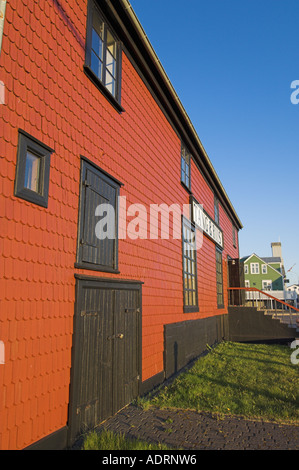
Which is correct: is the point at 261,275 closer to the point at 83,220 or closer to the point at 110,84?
the point at 110,84

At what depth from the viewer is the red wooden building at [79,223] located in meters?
3.37

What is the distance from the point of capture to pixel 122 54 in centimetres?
648

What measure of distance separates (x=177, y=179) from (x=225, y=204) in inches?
362

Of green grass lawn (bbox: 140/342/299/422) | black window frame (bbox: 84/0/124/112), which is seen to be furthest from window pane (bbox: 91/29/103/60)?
green grass lawn (bbox: 140/342/299/422)

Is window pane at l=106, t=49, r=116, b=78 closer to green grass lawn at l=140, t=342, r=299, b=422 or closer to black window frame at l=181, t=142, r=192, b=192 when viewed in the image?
black window frame at l=181, t=142, r=192, b=192

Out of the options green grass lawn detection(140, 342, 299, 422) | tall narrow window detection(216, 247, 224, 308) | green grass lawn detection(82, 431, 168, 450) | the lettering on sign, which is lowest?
green grass lawn detection(140, 342, 299, 422)

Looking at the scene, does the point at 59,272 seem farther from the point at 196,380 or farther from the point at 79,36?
the point at 196,380

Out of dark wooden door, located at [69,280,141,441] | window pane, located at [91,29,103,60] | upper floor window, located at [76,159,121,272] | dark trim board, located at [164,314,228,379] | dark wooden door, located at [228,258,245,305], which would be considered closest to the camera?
dark wooden door, located at [69,280,141,441]

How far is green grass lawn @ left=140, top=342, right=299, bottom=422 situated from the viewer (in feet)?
17.1

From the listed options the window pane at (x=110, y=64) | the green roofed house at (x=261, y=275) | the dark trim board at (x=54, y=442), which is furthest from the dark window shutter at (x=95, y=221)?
the green roofed house at (x=261, y=275)

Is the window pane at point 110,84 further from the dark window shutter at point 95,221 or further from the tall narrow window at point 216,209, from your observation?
the tall narrow window at point 216,209

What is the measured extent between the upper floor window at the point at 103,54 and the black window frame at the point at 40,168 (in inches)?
79.8

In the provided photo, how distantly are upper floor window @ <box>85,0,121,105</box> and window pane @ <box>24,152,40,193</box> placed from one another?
7.09ft

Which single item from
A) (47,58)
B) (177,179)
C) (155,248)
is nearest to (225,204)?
(177,179)
